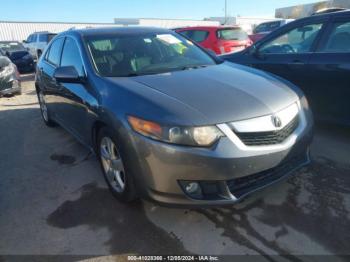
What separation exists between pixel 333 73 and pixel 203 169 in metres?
2.56

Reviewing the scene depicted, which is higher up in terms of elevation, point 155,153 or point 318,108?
point 155,153

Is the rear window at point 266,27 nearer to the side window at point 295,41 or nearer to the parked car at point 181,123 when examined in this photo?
the side window at point 295,41

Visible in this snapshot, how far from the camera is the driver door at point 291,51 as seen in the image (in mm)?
4254

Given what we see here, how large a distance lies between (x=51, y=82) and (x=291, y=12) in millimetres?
58575

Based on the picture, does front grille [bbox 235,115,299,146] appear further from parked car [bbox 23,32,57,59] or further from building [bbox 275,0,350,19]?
building [bbox 275,0,350,19]

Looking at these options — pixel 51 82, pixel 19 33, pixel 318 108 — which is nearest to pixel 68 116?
pixel 51 82

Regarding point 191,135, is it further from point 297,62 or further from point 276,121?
point 297,62

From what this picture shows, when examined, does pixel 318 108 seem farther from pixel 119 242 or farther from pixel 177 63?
pixel 119 242

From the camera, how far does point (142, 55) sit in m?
3.54

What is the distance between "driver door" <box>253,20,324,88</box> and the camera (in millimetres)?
4254

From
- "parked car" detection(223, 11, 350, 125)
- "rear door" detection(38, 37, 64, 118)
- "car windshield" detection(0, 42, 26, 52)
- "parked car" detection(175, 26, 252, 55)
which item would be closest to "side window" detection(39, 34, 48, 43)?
"car windshield" detection(0, 42, 26, 52)

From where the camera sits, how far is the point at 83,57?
337 centimetres

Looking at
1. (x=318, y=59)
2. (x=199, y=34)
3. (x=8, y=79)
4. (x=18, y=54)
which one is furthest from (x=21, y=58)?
(x=318, y=59)

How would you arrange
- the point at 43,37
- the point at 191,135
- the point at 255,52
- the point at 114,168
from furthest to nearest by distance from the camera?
1. the point at 43,37
2. the point at 255,52
3. the point at 114,168
4. the point at 191,135
